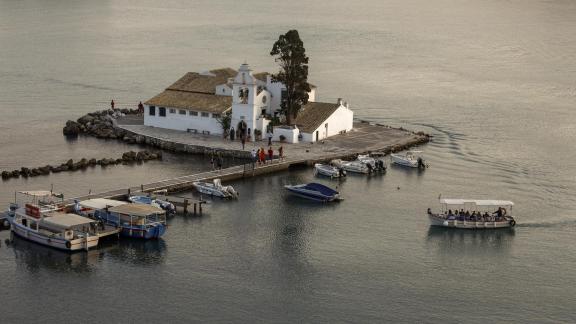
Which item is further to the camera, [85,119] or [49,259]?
[85,119]

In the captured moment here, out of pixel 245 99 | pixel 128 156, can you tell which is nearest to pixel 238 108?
pixel 245 99

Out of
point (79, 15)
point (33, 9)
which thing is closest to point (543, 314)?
point (79, 15)

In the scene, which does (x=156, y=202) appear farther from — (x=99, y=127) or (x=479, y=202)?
(x=99, y=127)

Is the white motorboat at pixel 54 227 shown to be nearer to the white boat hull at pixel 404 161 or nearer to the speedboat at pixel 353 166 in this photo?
the speedboat at pixel 353 166

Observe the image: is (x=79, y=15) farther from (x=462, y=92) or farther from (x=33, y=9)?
(x=462, y=92)

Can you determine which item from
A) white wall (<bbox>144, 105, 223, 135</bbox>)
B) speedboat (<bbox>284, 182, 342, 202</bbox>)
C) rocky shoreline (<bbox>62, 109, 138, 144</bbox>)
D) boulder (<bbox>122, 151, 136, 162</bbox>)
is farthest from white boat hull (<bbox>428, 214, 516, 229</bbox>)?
rocky shoreline (<bbox>62, 109, 138, 144</bbox>)

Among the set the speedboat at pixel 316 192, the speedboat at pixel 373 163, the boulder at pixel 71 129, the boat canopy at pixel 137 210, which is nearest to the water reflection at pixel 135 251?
the boat canopy at pixel 137 210
